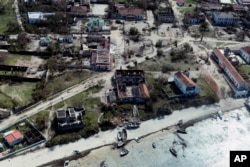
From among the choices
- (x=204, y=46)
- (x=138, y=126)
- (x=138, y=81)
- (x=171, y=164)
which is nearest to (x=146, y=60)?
(x=138, y=81)

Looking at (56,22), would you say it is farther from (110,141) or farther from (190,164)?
(190,164)

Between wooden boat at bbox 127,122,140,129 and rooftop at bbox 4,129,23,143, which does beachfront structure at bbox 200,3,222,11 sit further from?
rooftop at bbox 4,129,23,143

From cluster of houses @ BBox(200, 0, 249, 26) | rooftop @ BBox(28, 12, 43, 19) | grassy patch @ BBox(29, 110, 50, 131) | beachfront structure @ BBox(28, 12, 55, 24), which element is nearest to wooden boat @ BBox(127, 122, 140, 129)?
grassy patch @ BBox(29, 110, 50, 131)

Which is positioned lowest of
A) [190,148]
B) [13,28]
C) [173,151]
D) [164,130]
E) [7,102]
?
[190,148]

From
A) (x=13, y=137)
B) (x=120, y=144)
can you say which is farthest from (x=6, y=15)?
(x=120, y=144)

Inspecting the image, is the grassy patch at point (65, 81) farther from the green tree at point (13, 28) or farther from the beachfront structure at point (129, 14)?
the beachfront structure at point (129, 14)

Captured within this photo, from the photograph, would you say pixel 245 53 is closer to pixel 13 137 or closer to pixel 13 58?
pixel 13 58
